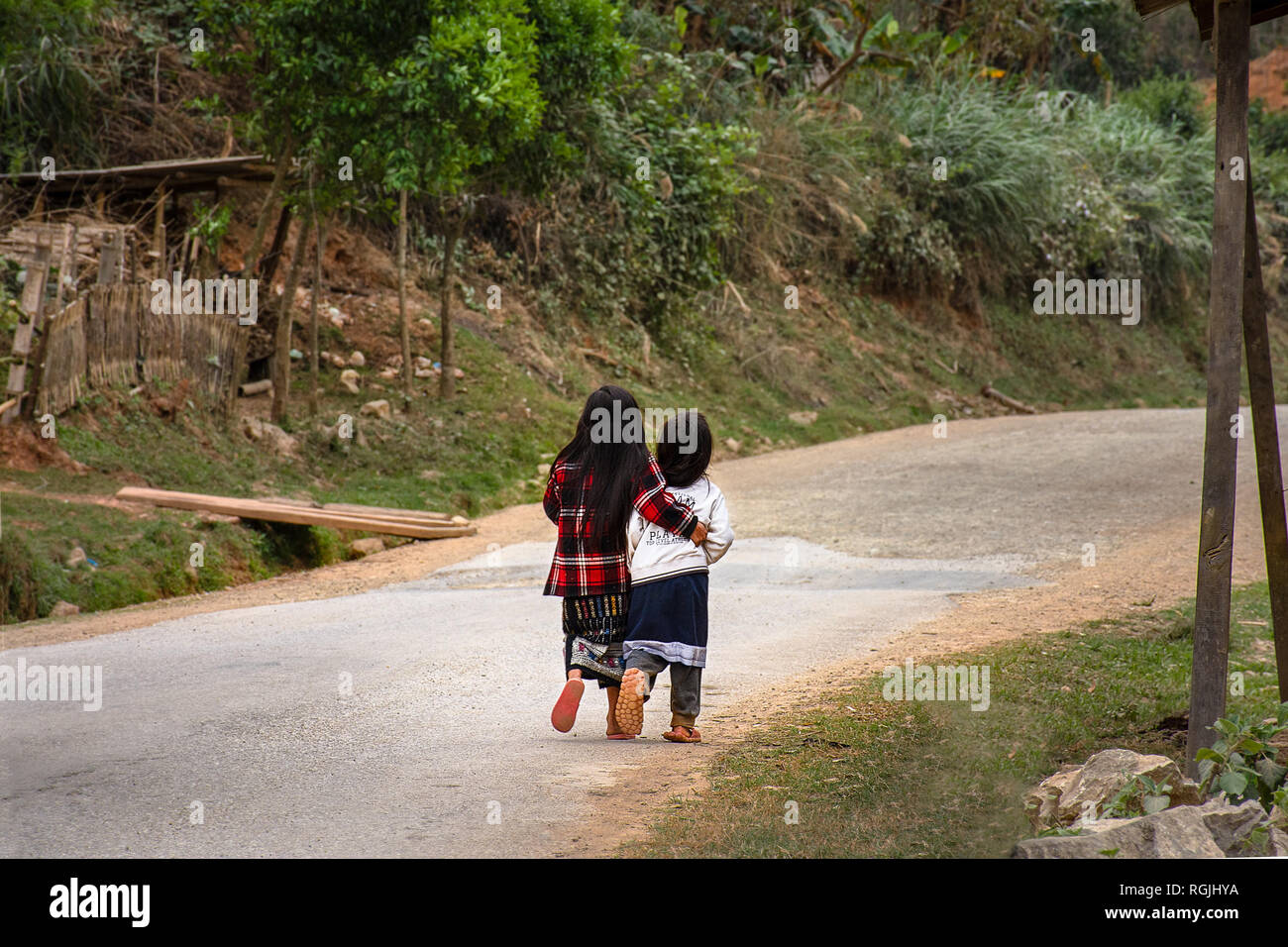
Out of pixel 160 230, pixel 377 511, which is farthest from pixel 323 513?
pixel 160 230

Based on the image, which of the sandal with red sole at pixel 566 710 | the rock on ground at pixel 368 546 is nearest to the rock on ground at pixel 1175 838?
the sandal with red sole at pixel 566 710

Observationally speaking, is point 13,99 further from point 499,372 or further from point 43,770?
point 43,770

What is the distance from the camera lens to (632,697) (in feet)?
16.8

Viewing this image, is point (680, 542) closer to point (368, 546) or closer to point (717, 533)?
point (717, 533)

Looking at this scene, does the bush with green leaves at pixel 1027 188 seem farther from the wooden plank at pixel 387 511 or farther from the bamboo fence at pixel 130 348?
the bamboo fence at pixel 130 348

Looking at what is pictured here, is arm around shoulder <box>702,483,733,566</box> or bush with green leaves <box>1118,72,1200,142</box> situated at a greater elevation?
bush with green leaves <box>1118,72,1200,142</box>

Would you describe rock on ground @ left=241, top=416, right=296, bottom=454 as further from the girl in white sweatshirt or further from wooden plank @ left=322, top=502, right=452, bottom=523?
the girl in white sweatshirt

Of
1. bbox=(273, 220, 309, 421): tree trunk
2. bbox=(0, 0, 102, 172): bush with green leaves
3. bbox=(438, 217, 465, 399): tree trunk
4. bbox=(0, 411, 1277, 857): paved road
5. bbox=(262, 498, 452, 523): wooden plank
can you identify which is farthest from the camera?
bbox=(0, 0, 102, 172): bush with green leaves

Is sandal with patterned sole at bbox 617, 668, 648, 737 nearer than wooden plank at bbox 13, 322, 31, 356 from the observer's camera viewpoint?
Yes

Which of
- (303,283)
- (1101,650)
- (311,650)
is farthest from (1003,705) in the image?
(303,283)

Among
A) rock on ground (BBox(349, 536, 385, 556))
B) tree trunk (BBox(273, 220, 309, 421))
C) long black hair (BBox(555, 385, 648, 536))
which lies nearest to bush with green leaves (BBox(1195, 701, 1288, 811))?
long black hair (BBox(555, 385, 648, 536))

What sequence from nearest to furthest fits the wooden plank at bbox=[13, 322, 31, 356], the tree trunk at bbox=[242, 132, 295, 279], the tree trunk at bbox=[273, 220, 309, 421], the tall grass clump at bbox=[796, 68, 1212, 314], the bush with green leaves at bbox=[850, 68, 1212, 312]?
1. the wooden plank at bbox=[13, 322, 31, 356]
2. the tree trunk at bbox=[242, 132, 295, 279]
3. the tree trunk at bbox=[273, 220, 309, 421]
4. the tall grass clump at bbox=[796, 68, 1212, 314]
5. the bush with green leaves at bbox=[850, 68, 1212, 312]

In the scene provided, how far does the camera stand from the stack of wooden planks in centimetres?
1145

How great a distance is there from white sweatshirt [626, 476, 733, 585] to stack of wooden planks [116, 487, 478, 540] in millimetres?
7167
